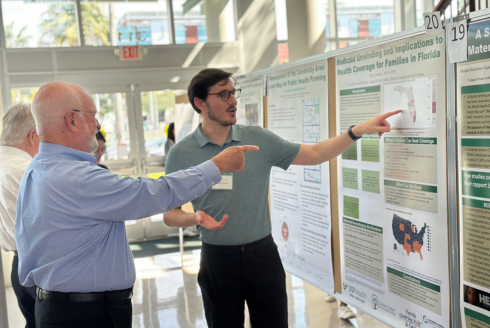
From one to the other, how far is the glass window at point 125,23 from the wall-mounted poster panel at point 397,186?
5.56 m

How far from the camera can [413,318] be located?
2.32 metres

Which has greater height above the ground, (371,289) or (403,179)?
(403,179)

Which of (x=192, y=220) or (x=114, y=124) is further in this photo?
(x=114, y=124)

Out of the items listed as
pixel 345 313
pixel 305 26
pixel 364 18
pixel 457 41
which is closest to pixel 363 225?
pixel 457 41

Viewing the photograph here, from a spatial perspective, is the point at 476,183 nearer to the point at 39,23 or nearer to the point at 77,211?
the point at 77,211

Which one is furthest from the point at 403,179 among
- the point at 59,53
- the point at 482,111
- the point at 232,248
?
the point at 59,53

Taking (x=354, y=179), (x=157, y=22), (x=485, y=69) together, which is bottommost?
(x=354, y=179)

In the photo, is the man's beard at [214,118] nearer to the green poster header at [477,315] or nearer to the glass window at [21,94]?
the green poster header at [477,315]

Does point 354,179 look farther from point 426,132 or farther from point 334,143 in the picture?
point 426,132

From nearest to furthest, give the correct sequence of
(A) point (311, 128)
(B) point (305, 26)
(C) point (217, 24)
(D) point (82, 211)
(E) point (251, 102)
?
(D) point (82, 211) → (A) point (311, 128) → (E) point (251, 102) → (B) point (305, 26) → (C) point (217, 24)

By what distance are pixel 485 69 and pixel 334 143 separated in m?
0.81

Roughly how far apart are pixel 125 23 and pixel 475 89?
670 cm

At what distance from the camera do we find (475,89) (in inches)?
72.7

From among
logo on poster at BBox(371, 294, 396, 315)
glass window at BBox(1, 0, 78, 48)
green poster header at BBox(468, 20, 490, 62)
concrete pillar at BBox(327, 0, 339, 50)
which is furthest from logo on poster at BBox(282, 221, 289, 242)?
concrete pillar at BBox(327, 0, 339, 50)
